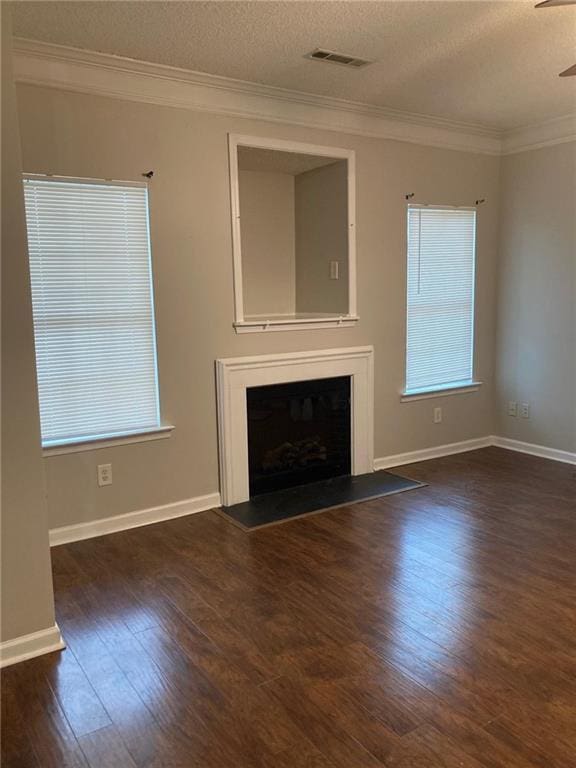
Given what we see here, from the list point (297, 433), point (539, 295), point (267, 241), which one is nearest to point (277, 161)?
point (267, 241)

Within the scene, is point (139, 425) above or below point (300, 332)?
below

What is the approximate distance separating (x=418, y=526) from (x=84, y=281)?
2.39m

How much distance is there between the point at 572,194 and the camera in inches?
180

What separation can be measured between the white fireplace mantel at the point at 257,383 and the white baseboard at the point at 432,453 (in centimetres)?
33

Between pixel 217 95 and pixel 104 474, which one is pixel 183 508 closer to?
pixel 104 474

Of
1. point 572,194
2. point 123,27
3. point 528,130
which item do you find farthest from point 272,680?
point 528,130

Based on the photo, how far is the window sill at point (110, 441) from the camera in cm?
332

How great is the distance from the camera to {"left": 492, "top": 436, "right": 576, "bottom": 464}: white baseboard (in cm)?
480

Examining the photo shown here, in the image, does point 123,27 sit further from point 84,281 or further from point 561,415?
point 561,415

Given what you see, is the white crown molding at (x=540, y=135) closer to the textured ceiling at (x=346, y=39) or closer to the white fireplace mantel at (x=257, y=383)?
the textured ceiling at (x=346, y=39)

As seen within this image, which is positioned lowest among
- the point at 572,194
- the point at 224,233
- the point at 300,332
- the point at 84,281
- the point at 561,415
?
the point at 561,415

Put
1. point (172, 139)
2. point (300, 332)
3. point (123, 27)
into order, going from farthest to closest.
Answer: point (300, 332), point (172, 139), point (123, 27)

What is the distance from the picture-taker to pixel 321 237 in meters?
4.50

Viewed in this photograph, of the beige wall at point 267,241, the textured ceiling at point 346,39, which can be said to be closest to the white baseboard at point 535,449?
the beige wall at point 267,241
